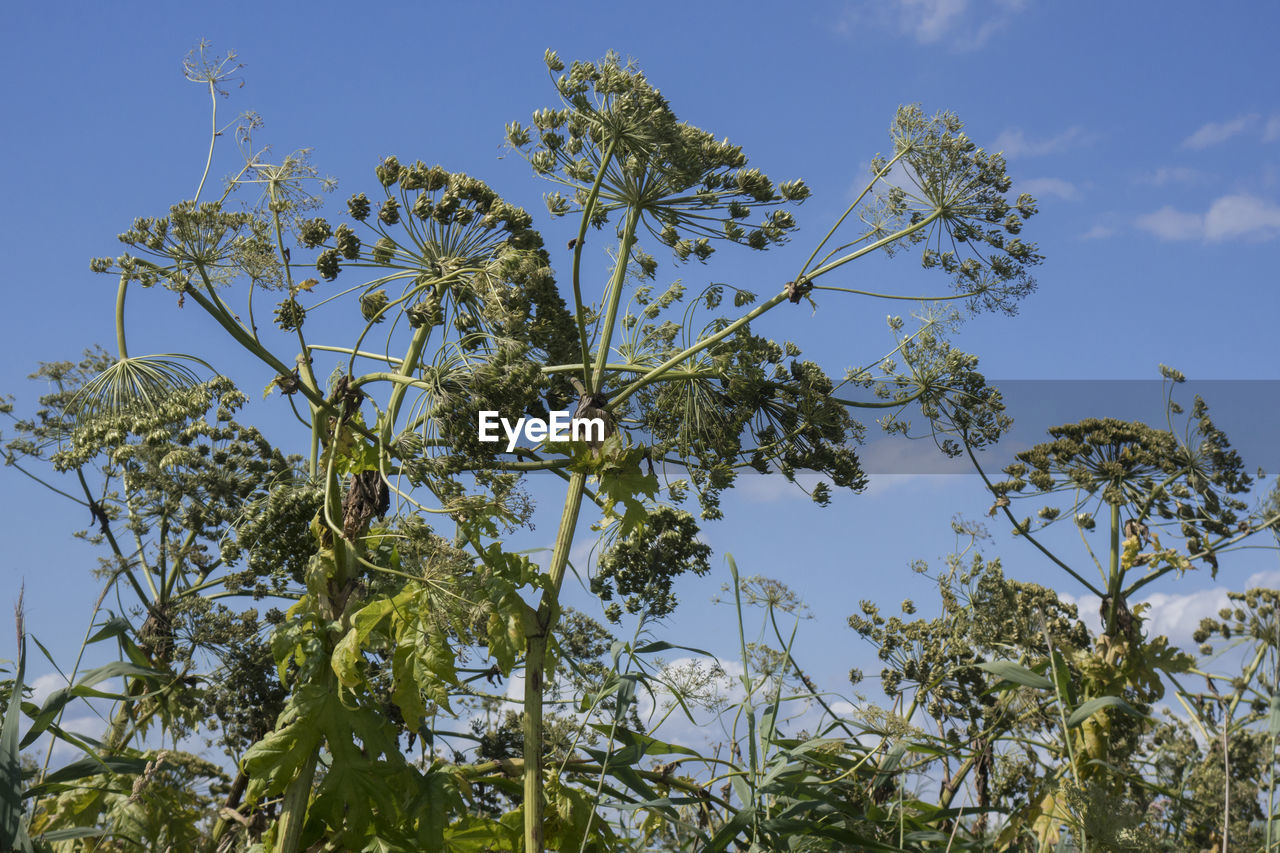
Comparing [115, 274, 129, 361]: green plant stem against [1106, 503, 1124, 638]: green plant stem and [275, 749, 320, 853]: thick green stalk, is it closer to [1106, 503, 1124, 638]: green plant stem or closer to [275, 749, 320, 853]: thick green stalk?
[275, 749, 320, 853]: thick green stalk

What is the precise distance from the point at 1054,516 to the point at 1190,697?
2368 millimetres

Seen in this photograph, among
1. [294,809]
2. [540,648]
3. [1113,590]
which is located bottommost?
[294,809]

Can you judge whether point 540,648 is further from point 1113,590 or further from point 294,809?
point 1113,590

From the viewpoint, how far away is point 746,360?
20.9 feet

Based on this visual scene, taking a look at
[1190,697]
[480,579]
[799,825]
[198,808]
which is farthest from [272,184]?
[1190,697]

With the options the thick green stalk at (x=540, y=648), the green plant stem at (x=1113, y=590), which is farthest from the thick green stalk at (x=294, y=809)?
the green plant stem at (x=1113, y=590)

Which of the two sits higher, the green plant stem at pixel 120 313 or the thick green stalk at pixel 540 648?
the green plant stem at pixel 120 313

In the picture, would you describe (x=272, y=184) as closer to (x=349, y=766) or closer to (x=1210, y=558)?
(x=349, y=766)

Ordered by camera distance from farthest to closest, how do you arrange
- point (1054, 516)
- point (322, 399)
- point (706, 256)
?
point (1054, 516), point (706, 256), point (322, 399)

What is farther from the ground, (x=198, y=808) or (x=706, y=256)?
(x=706, y=256)

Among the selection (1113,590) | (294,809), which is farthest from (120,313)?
(1113,590)

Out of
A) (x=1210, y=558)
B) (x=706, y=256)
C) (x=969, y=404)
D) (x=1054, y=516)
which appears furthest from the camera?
(x=1054, y=516)

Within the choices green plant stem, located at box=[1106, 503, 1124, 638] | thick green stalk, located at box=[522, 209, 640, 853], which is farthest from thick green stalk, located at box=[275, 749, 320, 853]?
green plant stem, located at box=[1106, 503, 1124, 638]

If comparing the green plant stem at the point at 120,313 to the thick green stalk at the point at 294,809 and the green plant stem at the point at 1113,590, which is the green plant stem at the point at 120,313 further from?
the green plant stem at the point at 1113,590
